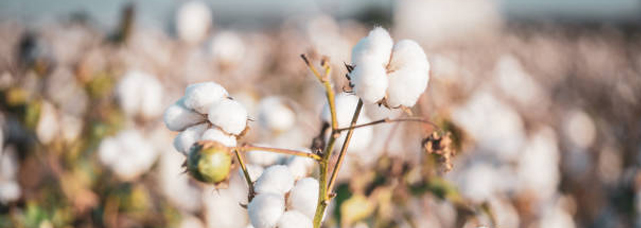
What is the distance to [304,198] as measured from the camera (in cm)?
49

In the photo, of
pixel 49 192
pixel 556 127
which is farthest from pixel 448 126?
pixel 556 127

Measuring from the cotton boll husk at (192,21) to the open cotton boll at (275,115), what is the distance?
0.95 m

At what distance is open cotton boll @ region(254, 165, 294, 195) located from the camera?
1.59ft

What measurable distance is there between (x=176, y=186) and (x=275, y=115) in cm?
58

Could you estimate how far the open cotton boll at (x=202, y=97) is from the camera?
0.51 meters

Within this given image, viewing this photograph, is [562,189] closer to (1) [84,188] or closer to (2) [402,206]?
(2) [402,206]

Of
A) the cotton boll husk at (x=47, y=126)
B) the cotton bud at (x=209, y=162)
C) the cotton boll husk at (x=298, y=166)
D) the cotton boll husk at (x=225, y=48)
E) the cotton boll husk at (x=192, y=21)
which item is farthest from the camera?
the cotton boll husk at (x=192, y=21)

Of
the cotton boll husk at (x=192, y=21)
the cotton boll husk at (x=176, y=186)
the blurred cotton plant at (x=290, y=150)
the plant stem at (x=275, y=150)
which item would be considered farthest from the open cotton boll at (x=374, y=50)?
the cotton boll husk at (x=192, y=21)

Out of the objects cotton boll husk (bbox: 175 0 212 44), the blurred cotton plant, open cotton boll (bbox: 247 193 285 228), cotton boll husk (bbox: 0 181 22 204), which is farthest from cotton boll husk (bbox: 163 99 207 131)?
cotton boll husk (bbox: 175 0 212 44)

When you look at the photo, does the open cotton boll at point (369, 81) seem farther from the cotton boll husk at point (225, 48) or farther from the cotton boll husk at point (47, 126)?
the cotton boll husk at point (225, 48)

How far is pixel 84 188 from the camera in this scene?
131cm

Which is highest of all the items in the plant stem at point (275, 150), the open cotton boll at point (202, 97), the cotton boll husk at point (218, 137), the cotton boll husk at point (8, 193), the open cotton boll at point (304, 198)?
the open cotton boll at point (202, 97)

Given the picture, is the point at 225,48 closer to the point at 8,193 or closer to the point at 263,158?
the point at 8,193

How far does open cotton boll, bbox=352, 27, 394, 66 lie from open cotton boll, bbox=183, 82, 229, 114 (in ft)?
0.49
